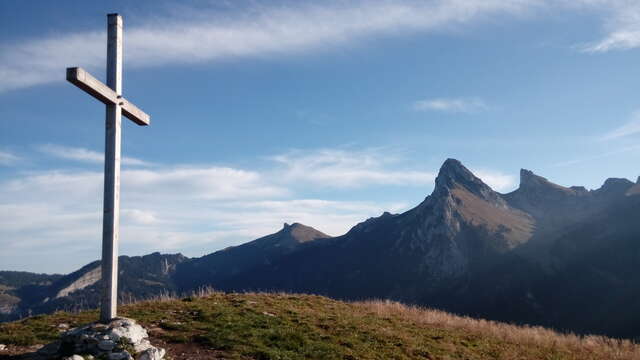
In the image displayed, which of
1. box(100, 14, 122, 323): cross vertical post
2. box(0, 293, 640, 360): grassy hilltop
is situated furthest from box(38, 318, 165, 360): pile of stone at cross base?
box(0, 293, 640, 360): grassy hilltop

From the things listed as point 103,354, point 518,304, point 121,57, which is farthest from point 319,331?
point 518,304

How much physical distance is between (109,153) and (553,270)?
183174mm

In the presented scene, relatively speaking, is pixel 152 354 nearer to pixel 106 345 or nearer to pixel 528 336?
pixel 106 345

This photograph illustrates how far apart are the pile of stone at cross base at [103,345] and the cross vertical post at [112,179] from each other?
710mm

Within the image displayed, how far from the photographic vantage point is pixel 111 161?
44.9 ft

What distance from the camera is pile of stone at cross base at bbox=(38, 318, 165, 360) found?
1218 cm

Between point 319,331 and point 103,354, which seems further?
point 319,331

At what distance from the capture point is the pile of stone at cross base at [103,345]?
12.2 m

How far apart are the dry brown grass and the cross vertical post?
13880 millimetres

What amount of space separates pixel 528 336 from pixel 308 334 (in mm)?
11257

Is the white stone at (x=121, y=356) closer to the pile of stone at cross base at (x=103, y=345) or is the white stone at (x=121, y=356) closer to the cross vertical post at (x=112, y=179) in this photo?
the pile of stone at cross base at (x=103, y=345)

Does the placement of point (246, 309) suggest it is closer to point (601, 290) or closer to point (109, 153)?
point (109, 153)

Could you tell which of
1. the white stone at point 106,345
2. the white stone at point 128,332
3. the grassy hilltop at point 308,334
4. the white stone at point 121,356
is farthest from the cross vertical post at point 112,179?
the grassy hilltop at point 308,334

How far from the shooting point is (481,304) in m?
168
